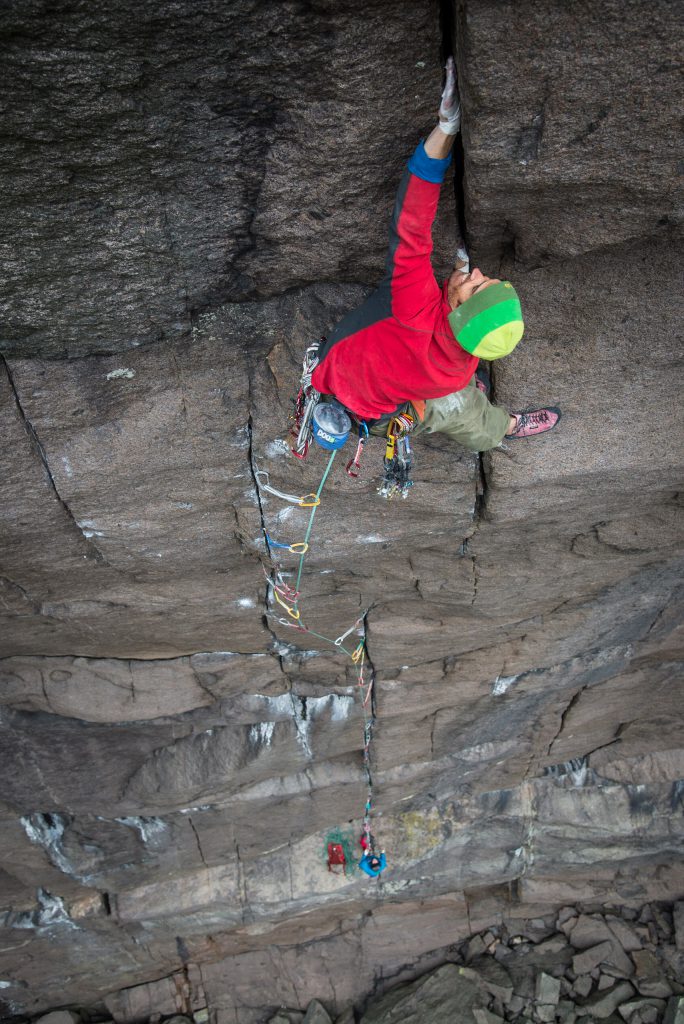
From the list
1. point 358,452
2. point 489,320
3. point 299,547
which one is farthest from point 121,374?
point 489,320

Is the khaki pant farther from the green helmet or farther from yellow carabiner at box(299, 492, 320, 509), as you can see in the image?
yellow carabiner at box(299, 492, 320, 509)

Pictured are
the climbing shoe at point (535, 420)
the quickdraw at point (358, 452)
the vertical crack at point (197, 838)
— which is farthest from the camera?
the vertical crack at point (197, 838)

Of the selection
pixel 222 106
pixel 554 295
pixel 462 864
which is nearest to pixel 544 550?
pixel 554 295

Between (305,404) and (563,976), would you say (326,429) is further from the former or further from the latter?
(563,976)

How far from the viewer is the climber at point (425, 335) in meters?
2.01

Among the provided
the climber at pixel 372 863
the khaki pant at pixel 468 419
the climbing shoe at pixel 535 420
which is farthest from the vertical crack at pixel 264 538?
the climber at pixel 372 863

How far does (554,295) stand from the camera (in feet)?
8.37

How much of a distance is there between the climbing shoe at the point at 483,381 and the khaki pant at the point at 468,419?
54 mm

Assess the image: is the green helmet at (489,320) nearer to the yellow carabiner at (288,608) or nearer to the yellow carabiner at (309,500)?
the yellow carabiner at (309,500)

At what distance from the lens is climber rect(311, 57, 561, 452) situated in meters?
2.01

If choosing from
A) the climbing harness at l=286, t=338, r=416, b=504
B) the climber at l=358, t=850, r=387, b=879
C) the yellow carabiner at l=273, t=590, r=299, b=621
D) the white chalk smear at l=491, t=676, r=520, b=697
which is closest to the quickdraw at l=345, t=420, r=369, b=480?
the climbing harness at l=286, t=338, r=416, b=504

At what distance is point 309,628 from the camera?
13.7ft

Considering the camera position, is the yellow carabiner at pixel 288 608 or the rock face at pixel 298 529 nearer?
the rock face at pixel 298 529

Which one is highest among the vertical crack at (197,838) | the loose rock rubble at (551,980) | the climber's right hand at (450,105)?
the climber's right hand at (450,105)
